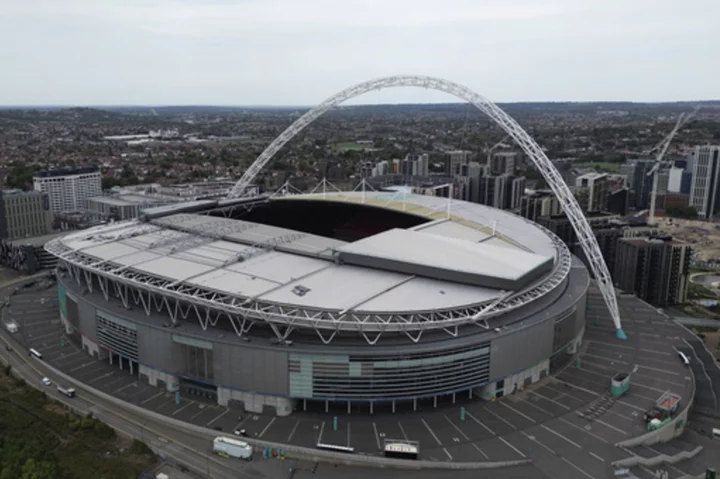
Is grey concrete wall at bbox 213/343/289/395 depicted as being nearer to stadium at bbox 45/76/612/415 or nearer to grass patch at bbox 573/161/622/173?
stadium at bbox 45/76/612/415

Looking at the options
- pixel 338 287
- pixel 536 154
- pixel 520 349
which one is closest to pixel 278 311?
pixel 338 287

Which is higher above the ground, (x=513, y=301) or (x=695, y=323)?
(x=513, y=301)

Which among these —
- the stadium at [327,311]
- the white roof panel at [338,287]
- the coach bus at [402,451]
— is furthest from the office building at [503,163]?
the coach bus at [402,451]

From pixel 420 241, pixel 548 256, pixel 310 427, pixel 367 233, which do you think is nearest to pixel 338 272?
pixel 420 241

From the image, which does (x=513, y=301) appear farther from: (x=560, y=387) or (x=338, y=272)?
(x=338, y=272)

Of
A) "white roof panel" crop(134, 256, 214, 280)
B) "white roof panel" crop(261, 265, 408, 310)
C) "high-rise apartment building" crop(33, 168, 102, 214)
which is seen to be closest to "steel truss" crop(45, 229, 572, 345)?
"white roof panel" crop(134, 256, 214, 280)

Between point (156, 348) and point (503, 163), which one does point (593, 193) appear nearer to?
point (503, 163)
